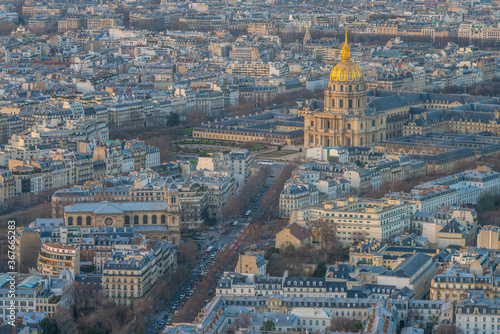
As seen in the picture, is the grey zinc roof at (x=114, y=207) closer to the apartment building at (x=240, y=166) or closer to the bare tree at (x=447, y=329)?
the apartment building at (x=240, y=166)

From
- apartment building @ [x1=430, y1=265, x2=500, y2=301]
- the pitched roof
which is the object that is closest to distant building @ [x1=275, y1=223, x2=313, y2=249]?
the pitched roof

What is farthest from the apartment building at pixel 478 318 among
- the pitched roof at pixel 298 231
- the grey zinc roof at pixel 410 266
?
the pitched roof at pixel 298 231

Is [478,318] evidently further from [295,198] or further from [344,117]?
[344,117]

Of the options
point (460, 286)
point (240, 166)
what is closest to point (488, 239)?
point (460, 286)

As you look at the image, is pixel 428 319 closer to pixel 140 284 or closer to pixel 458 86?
→ pixel 140 284

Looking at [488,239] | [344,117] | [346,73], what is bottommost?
[344,117]

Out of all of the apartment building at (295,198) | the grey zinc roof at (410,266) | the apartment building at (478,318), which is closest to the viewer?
the apartment building at (478,318)

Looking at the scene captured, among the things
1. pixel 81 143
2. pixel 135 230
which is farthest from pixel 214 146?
pixel 135 230

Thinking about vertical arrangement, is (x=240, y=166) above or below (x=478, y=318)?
below
